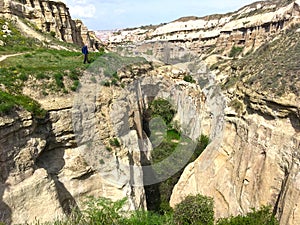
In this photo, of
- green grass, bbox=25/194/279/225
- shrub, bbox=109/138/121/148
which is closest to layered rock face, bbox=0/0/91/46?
shrub, bbox=109/138/121/148

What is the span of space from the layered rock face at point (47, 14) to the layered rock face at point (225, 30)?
11828 mm

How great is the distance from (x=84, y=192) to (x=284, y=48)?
61.8ft

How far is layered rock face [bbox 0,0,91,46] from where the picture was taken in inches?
1111

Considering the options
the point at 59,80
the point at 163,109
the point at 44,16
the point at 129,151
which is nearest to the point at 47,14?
the point at 44,16

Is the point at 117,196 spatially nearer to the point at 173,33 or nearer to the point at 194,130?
the point at 194,130

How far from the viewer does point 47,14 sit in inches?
1276

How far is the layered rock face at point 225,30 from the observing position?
193 ft

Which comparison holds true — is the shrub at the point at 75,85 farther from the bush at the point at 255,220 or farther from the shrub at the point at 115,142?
the bush at the point at 255,220

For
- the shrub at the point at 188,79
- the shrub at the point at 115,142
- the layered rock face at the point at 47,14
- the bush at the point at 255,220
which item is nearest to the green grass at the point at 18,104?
the shrub at the point at 115,142

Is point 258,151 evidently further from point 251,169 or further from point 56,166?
point 56,166

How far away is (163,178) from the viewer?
22453 mm

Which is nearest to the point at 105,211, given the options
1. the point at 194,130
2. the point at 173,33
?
the point at 194,130

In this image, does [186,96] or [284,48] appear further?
[186,96]

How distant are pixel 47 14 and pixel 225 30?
5532 cm
